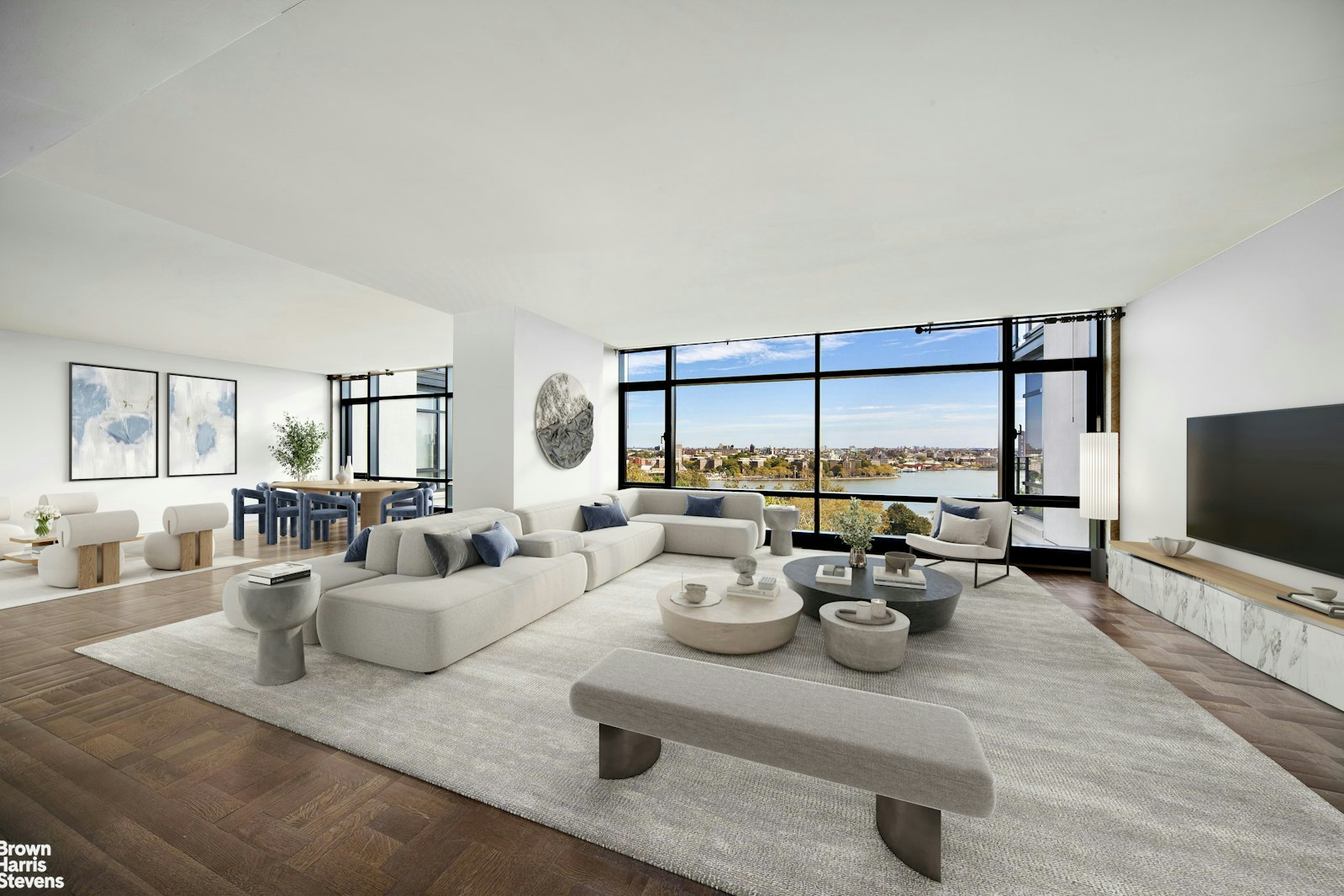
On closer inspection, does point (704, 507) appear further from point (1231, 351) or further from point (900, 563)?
point (1231, 351)

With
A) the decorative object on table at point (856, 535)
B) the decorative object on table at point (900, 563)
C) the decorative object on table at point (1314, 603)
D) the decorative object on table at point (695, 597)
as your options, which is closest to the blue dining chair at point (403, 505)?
the decorative object on table at point (695, 597)

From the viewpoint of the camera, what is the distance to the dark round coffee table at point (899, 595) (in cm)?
342

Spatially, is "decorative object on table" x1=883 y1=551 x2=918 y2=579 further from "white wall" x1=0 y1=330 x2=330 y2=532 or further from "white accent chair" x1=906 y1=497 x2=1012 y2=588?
"white wall" x1=0 y1=330 x2=330 y2=532

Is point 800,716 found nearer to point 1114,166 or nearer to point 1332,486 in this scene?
point 1114,166

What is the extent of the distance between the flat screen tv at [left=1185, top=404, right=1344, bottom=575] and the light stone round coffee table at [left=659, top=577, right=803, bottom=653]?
299 cm

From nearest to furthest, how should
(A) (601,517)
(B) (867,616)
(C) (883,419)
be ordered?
(B) (867,616) < (A) (601,517) < (C) (883,419)

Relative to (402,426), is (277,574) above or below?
below

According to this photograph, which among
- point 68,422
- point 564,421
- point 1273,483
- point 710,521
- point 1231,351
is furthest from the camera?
point 68,422

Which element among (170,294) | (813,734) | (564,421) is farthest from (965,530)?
(170,294)

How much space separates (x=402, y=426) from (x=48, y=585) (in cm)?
535

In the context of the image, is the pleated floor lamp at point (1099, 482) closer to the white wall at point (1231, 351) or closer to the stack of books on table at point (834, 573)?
the white wall at point (1231, 351)

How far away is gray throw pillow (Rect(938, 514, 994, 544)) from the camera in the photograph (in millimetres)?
4988

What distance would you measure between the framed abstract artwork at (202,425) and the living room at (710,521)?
1.94 m

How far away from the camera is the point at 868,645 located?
2.92m
